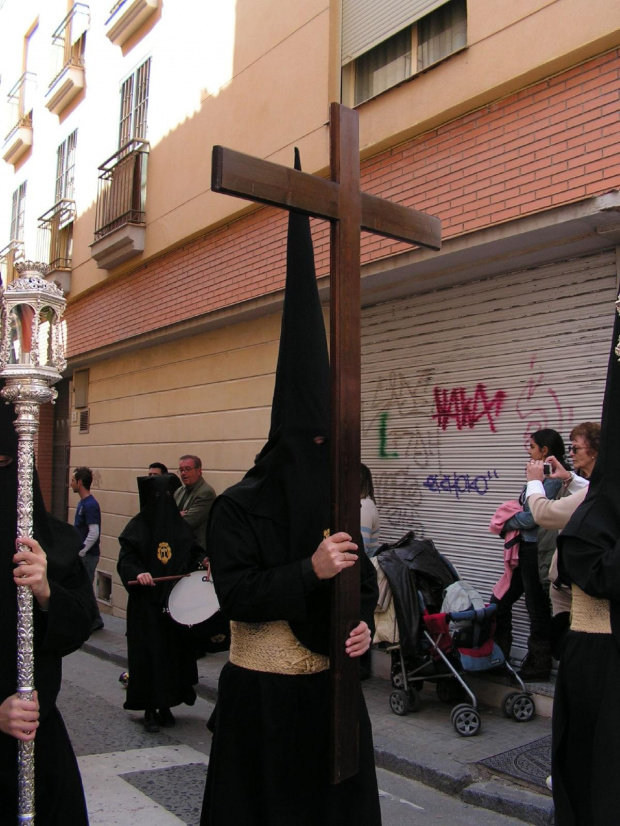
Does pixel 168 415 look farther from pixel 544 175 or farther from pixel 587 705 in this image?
pixel 587 705

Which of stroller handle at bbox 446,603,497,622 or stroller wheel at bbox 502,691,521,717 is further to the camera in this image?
stroller wheel at bbox 502,691,521,717

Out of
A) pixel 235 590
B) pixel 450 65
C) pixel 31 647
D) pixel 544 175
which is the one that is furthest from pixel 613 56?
pixel 31 647

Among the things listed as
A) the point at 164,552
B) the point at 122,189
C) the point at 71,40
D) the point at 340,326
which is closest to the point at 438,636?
the point at 164,552

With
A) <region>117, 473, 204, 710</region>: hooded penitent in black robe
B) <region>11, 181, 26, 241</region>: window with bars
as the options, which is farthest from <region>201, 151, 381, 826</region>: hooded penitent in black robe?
<region>11, 181, 26, 241</region>: window with bars

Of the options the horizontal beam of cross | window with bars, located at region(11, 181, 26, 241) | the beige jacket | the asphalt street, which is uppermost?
window with bars, located at region(11, 181, 26, 241)

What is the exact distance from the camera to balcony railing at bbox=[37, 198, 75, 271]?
1512cm

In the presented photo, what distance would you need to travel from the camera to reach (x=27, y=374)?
273 cm

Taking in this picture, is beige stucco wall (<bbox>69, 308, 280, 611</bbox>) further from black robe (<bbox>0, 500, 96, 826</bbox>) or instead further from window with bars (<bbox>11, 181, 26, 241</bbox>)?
black robe (<bbox>0, 500, 96, 826</bbox>)

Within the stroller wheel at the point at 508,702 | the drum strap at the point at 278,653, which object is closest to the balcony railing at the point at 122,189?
the stroller wheel at the point at 508,702

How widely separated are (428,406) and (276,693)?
5.18 metres

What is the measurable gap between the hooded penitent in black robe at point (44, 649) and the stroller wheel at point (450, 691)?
14.1ft

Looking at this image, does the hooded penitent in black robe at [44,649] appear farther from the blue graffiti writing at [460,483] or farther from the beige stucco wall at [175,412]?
the beige stucco wall at [175,412]

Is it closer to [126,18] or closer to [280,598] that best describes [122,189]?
[126,18]

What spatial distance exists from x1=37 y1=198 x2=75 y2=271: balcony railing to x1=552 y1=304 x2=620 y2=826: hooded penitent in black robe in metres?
13.3
